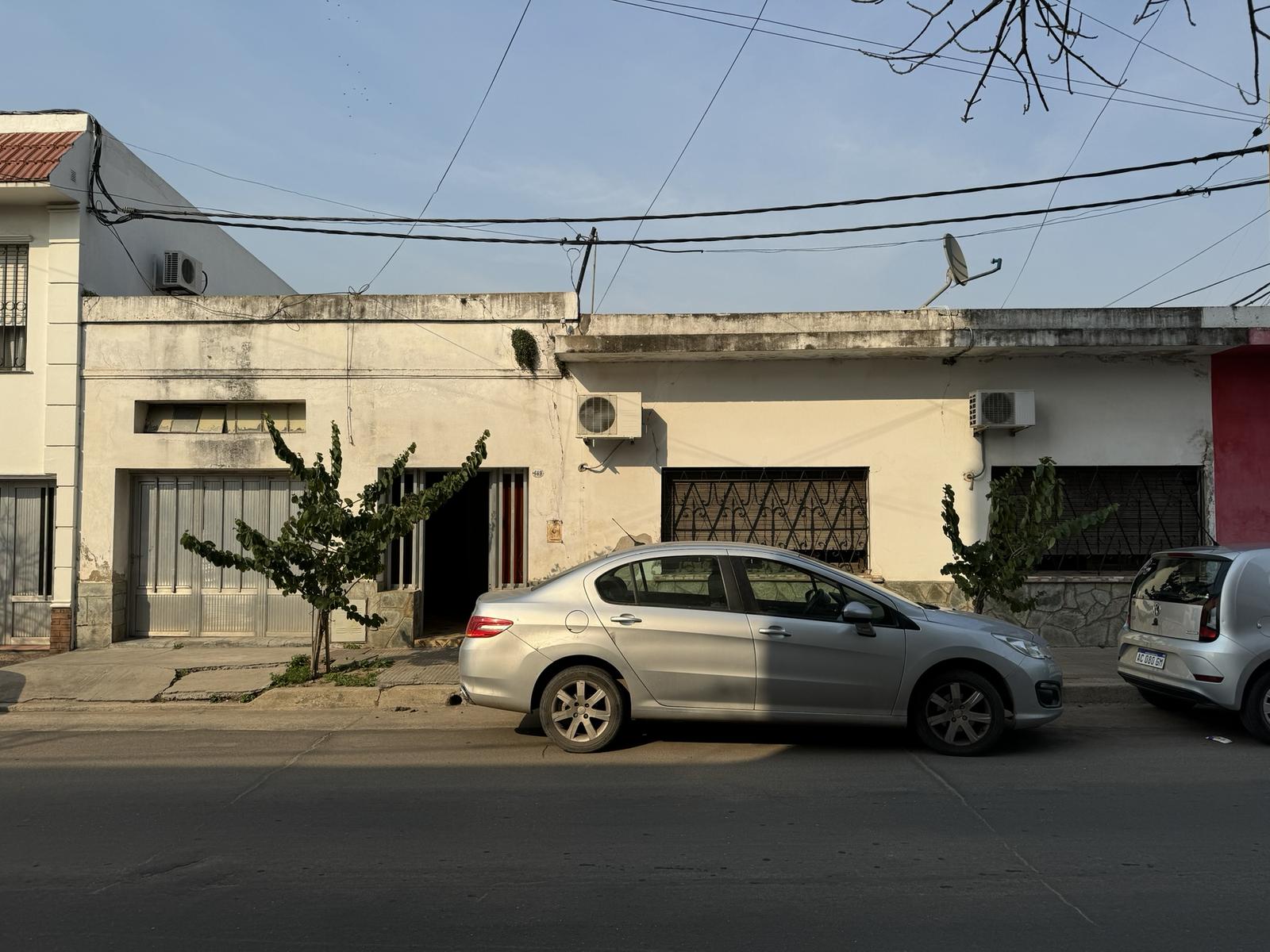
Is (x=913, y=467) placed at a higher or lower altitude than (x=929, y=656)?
higher

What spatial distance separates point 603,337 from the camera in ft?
37.8

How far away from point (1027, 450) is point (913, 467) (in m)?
1.46

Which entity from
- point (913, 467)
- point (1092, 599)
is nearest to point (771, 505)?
point (913, 467)

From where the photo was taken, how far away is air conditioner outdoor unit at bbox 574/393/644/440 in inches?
460

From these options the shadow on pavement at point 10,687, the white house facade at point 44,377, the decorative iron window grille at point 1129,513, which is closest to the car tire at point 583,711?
the shadow on pavement at point 10,687

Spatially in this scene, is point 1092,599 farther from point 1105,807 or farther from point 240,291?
point 240,291

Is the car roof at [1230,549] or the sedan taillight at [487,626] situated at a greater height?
the car roof at [1230,549]

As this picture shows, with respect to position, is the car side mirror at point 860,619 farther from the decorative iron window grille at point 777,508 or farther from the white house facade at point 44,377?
the white house facade at point 44,377

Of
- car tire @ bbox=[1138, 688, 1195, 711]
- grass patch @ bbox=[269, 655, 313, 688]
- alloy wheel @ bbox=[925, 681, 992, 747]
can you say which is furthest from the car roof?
grass patch @ bbox=[269, 655, 313, 688]

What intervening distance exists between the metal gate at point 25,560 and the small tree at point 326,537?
3.97 metres

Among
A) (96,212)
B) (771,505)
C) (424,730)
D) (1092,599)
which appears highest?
(96,212)

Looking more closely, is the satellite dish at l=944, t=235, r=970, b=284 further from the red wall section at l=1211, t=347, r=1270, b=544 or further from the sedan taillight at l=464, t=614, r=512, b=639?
the sedan taillight at l=464, t=614, r=512, b=639

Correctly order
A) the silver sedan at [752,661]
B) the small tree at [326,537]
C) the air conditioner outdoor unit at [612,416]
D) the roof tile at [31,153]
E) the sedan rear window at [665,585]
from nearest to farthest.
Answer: the silver sedan at [752,661]
the sedan rear window at [665,585]
the small tree at [326,537]
the roof tile at [31,153]
the air conditioner outdoor unit at [612,416]

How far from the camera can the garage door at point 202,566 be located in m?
12.2
